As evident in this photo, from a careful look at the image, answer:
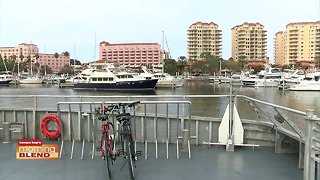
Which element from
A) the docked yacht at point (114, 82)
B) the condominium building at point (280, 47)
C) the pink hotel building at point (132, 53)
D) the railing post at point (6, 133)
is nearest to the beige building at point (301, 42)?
the condominium building at point (280, 47)

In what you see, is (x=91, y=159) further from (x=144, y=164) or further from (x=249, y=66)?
(x=249, y=66)

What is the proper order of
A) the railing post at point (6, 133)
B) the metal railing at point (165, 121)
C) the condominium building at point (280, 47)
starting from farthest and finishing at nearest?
the condominium building at point (280, 47), the railing post at point (6, 133), the metal railing at point (165, 121)

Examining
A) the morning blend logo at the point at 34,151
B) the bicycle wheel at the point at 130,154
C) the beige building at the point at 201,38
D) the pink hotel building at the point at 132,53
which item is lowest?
the morning blend logo at the point at 34,151

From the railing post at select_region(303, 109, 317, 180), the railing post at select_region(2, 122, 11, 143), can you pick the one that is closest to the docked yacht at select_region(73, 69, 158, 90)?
the railing post at select_region(2, 122, 11, 143)

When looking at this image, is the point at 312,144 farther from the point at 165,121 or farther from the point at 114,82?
the point at 114,82

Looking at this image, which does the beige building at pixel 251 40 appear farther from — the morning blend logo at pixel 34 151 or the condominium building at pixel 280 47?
the morning blend logo at pixel 34 151

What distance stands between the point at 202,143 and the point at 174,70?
308ft

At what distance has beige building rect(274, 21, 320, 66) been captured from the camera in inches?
4843

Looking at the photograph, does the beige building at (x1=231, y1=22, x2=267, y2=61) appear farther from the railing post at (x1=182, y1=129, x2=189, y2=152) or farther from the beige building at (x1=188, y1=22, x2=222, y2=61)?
the railing post at (x1=182, y1=129, x2=189, y2=152)

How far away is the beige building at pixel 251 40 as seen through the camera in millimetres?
138000

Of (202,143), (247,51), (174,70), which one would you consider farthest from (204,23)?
(202,143)

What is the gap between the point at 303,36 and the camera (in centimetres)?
12400

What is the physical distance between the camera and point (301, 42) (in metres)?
125

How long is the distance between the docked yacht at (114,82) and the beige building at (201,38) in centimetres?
8638
